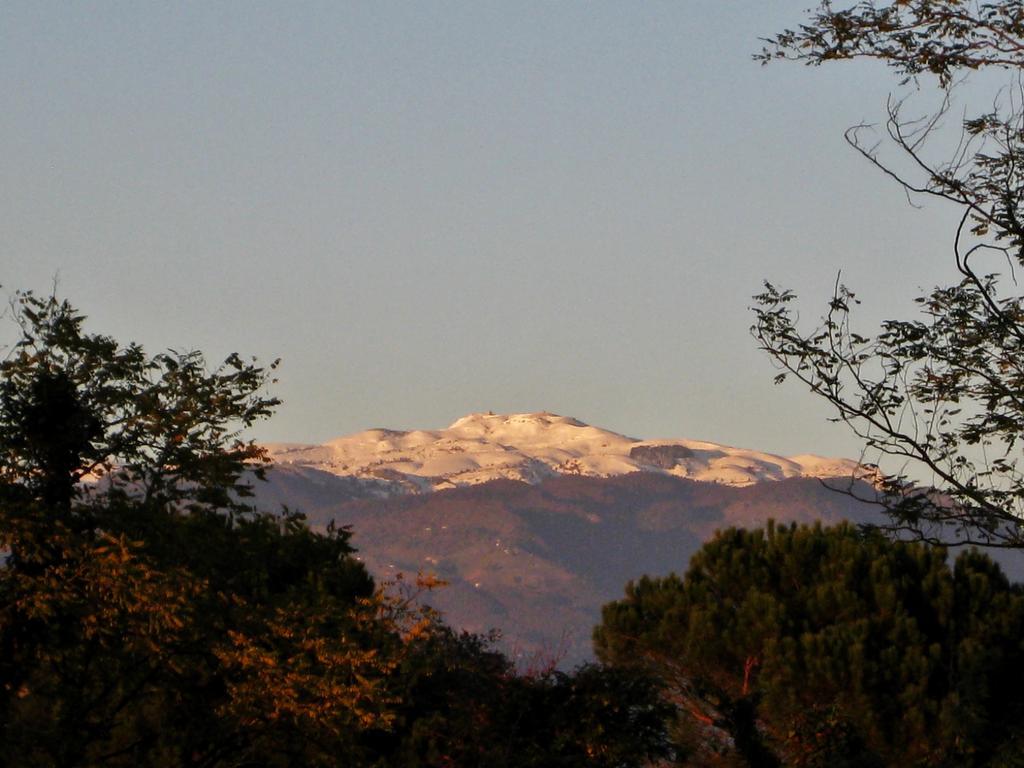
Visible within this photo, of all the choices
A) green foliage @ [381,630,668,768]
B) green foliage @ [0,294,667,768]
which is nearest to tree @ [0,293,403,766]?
green foliage @ [0,294,667,768]

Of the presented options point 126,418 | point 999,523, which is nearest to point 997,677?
point 999,523

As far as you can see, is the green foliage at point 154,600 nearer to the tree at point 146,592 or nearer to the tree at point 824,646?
the tree at point 146,592

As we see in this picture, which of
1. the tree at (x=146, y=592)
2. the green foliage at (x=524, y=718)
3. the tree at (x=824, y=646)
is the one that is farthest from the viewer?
the tree at (x=824, y=646)

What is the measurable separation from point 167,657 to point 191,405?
11.9 ft

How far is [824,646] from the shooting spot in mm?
39625

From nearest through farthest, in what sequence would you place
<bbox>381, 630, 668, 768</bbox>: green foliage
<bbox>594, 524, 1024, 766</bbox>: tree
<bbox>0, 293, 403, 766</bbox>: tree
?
<bbox>0, 293, 403, 766</bbox>: tree, <bbox>381, 630, 668, 768</bbox>: green foliage, <bbox>594, 524, 1024, 766</bbox>: tree

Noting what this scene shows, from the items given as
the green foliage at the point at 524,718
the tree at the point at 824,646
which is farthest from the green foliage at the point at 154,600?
the tree at the point at 824,646

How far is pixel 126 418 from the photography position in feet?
75.5

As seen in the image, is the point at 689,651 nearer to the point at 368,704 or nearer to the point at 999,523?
the point at 368,704

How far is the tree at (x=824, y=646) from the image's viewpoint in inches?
1416

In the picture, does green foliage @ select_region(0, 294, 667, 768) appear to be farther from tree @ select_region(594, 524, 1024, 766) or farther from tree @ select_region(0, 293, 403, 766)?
tree @ select_region(594, 524, 1024, 766)

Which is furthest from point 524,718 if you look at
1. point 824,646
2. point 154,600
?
point 824,646

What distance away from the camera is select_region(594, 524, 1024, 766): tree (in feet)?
118

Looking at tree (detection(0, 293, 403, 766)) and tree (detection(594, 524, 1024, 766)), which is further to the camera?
tree (detection(594, 524, 1024, 766))
